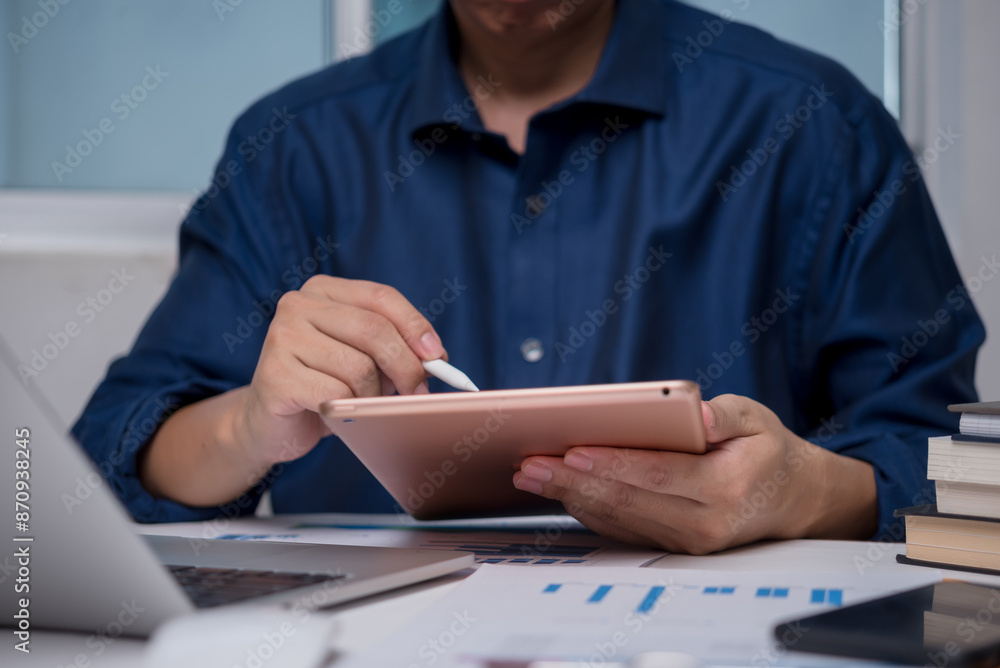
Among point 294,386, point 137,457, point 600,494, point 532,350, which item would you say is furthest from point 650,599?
point 137,457

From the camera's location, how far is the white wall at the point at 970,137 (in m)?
1.53

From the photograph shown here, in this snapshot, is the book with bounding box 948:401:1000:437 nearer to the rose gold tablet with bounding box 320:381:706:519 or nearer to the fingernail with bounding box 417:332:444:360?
the rose gold tablet with bounding box 320:381:706:519

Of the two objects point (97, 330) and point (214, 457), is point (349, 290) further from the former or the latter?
point (97, 330)

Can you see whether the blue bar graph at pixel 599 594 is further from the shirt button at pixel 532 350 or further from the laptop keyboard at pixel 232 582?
the shirt button at pixel 532 350

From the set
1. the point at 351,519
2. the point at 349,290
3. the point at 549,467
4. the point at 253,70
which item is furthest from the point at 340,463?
the point at 253,70

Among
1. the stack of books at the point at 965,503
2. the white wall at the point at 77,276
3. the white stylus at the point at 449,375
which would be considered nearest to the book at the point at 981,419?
the stack of books at the point at 965,503

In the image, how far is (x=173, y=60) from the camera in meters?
1.68

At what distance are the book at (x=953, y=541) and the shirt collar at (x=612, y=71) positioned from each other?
2.06ft

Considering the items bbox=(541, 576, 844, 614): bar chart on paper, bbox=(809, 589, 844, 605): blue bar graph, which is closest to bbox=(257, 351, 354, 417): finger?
bbox=(541, 576, 844, 614): bar chart on paper

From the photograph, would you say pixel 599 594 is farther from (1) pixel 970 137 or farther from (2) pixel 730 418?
(1) pixel 970 137

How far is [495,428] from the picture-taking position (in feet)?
1.83

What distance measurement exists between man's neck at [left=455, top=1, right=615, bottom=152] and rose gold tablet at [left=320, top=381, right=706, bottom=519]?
551 mm

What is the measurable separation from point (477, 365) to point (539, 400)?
0.56 metres

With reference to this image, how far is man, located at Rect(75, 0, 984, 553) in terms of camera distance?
98cm
